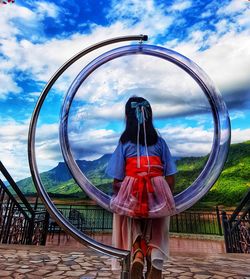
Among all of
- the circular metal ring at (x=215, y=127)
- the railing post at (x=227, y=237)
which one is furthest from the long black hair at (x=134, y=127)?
the railing post at (x=227, y=237)

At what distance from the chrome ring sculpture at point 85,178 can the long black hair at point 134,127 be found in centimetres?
24

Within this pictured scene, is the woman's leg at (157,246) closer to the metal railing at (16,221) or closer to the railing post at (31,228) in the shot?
the metal railing at (16,221)

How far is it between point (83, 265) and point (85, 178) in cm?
187

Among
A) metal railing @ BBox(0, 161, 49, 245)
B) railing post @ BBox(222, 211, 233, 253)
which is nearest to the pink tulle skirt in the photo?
metal railing @ BBox(0, 161, 49, 245)

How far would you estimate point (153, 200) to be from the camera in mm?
1128

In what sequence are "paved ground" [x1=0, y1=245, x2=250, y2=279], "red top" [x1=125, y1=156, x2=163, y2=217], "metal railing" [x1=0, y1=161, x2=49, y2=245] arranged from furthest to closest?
"metal railing" [x1=0, y1=161, x2=49, y2=245] → "paved ground" [x1=0, y1=245, x2=250, y2=279] → "red top" [x1=125, y1=156, x2=163, y2=217]

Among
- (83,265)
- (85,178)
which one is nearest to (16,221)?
(83,265)

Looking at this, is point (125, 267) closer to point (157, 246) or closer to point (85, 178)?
point (157, 246)

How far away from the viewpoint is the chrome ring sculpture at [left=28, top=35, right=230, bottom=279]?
1.14 m

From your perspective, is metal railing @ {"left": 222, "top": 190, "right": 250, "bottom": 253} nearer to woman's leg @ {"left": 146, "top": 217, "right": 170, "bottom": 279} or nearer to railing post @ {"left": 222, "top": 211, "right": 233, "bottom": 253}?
railing post @ {"left": 222, "top": 211, "right": 233, "bottom": 253}

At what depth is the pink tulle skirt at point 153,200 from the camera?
3.68ft

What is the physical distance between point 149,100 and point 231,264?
8.39 feet

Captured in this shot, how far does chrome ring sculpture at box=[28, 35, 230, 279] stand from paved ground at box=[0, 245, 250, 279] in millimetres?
1240

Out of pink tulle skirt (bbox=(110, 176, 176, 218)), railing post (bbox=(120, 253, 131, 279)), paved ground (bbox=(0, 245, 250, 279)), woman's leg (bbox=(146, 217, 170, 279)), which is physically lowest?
paved ground (bbox=(0, 245, 250, 279))
